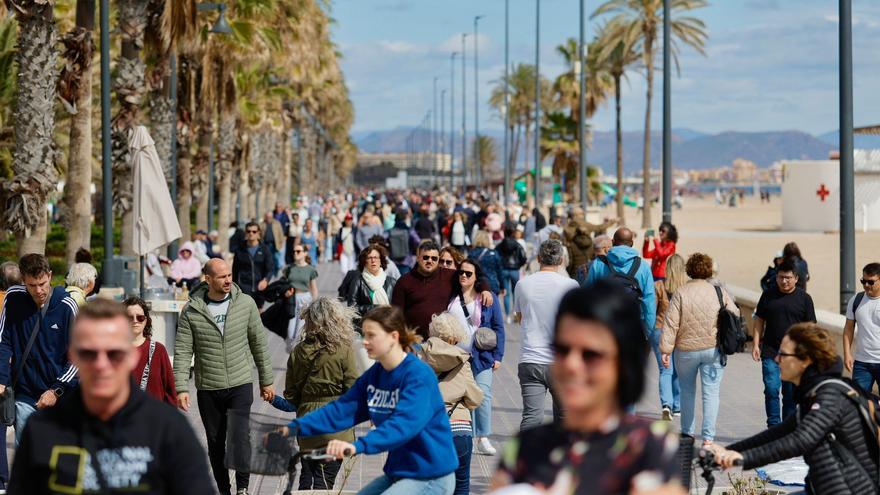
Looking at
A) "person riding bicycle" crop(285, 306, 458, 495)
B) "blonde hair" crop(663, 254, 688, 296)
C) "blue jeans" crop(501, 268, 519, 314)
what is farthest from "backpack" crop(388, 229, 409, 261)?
"person riding bicycle" crop(285, 306, 458, 495)

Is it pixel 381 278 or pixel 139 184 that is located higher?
pixel 139 184

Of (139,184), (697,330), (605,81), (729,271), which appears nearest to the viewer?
(697,330)

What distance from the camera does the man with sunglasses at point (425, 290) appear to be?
1066 cm

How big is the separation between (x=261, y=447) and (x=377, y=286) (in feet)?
22.1

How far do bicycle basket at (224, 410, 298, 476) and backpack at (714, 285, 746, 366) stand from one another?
5179 mm

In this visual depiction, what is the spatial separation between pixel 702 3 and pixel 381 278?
41.6 metres

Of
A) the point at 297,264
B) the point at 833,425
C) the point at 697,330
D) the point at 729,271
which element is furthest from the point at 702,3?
the point at 833,425

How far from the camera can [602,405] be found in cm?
265

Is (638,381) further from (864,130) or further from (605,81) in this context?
(605,81)

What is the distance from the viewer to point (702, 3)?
51375 millimetres

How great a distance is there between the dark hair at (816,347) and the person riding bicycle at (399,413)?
142 cm

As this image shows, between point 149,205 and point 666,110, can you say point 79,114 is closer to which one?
point 149,205

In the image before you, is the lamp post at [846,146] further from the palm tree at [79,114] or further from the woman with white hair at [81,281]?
the palm tree at [79,114]

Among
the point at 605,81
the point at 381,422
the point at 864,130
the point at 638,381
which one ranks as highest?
the point at 605,81
